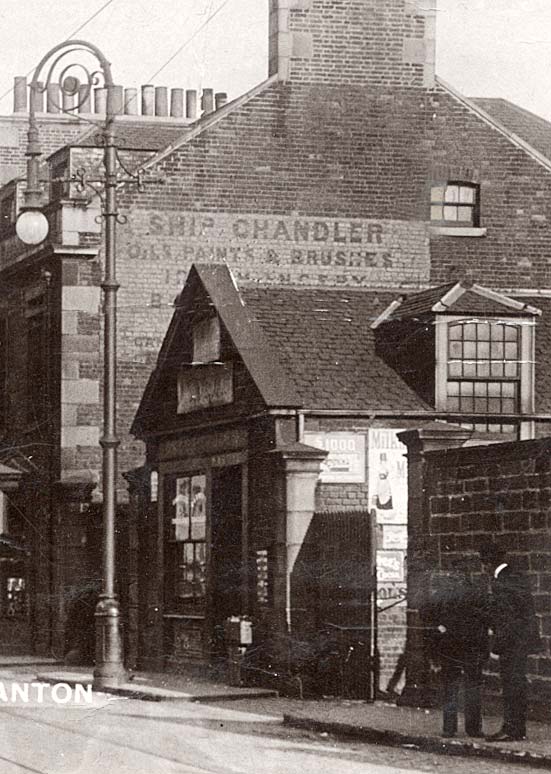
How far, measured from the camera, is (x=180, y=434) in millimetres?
27344

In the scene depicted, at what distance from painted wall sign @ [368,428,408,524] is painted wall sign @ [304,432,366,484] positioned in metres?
0.17

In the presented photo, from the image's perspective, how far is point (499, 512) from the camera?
18594 mm

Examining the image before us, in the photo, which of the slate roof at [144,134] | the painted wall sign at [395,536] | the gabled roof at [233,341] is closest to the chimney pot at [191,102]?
the slate roof at [144,134]

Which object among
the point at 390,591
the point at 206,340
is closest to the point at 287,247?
the point at 206,340

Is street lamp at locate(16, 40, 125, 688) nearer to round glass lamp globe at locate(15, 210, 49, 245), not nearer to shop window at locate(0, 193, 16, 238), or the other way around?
round glass lamp globe at locate(15, 210, 49, 245)

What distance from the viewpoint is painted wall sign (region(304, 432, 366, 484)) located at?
79.2 ft

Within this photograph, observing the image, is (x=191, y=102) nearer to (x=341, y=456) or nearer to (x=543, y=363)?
(x=543, y=363)

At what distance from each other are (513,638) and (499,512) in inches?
103

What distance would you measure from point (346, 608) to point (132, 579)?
6.86 meters

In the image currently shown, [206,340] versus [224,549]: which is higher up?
[206,340]

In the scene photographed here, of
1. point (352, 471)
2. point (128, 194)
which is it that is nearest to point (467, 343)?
point (352, 471)

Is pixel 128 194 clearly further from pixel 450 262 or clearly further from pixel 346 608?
pixel 346 608

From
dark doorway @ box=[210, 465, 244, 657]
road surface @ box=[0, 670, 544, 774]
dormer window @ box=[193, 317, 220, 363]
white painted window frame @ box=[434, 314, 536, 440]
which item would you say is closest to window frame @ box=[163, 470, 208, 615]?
dark doorway @ box=[210, 465, 244, 657]

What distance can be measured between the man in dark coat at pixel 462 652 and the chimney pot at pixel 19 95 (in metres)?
27.1
